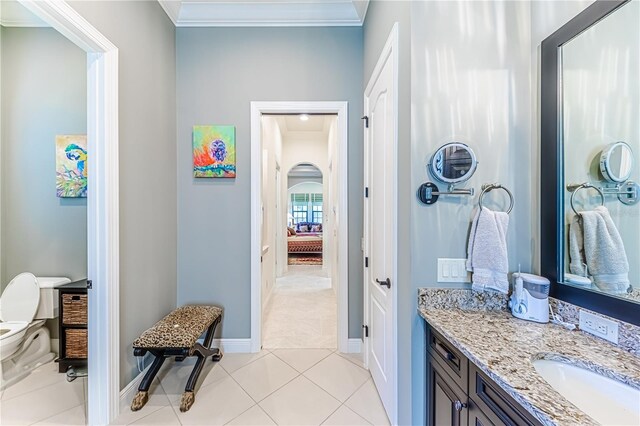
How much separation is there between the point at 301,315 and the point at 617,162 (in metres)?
3.09

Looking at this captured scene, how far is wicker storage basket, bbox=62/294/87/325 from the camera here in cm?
190

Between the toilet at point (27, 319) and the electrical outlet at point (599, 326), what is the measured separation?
11.0 feet

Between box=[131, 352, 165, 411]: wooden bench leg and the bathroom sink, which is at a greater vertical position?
the bathroom sink

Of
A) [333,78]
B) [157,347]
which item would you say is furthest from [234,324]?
[333,78]

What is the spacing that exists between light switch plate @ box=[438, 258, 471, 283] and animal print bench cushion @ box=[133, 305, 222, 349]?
1.64m

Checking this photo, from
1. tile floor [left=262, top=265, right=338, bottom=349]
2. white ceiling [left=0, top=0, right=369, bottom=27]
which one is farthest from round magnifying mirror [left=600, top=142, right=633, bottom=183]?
tile floor [left=262, top=265, right=338, bottom=349]

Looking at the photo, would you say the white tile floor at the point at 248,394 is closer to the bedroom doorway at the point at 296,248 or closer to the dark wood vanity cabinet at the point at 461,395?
the bedroom doorway at the point at 296,248

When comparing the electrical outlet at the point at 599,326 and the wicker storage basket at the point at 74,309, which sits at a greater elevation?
the electrical outlet at the point at 599,326

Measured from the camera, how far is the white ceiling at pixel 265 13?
2.23m

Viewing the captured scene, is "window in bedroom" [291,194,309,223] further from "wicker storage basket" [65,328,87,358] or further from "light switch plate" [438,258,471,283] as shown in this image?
"light switch plate" [438,258,471,283]

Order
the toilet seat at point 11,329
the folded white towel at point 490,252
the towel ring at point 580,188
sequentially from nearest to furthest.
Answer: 1. the towel ring at point 580,188
2. the folded white towel at point 490,252
3. the toilet seat at point 11,329

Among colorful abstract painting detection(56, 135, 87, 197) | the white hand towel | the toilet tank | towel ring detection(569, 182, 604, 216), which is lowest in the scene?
the toilet tank

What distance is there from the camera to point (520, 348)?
0.93 meters

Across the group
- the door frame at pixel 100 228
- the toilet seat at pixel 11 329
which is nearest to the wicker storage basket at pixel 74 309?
the toilet seat at pixel 11 329
